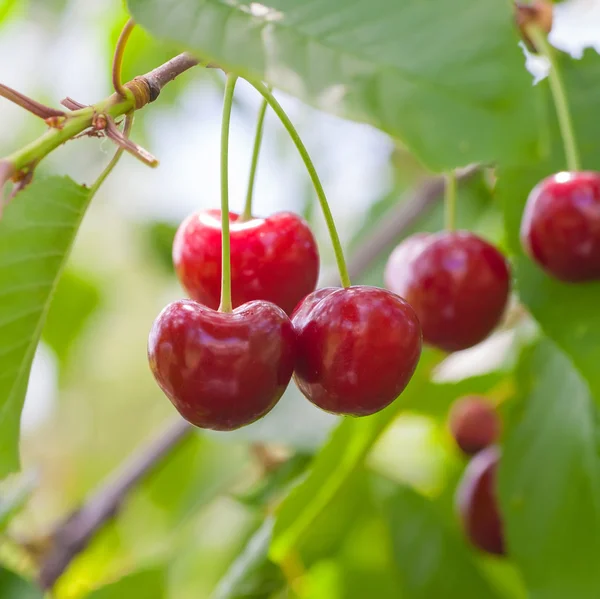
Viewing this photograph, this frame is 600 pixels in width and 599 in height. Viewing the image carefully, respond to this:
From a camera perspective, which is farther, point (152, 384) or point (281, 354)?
point (152, 384)

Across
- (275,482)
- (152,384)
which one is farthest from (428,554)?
(152,384)

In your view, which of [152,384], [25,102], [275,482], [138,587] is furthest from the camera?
[152,384]

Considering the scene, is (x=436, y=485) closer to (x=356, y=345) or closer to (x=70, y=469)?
(x=356, y=345)

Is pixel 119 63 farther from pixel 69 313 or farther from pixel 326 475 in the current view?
pixel 69 313

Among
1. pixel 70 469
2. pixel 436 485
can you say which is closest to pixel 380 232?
pixel 436 485

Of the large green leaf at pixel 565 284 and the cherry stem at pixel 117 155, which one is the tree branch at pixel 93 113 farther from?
the large green leaf at pixel 565 284

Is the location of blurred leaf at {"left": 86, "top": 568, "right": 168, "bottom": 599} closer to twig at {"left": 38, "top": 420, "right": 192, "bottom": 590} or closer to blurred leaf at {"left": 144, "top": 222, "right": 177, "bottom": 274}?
twig at {"left": 38, "top": 420, "right": 192, "bottom": 590}

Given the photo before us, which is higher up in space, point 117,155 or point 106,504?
point 117,155
